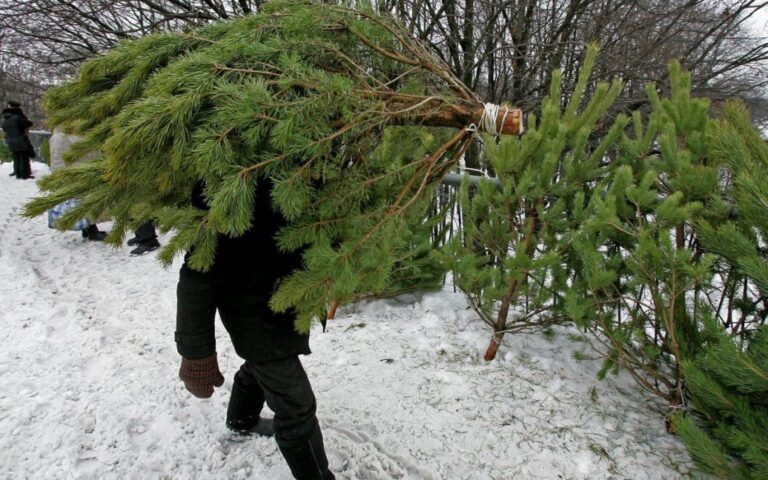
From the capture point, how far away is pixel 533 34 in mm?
6059

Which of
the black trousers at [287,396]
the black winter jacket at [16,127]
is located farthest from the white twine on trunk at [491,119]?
the black winter jacket at [16,127]

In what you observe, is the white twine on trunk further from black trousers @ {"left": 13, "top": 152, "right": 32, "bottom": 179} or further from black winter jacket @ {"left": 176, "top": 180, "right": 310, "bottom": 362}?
black trousers @ {"left": 13, "top": 152, "right": 32, "bottom": 179}

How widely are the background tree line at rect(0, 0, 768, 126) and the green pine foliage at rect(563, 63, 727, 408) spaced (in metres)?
3.32

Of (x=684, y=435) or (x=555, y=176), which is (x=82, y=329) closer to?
(x=555, y=176)

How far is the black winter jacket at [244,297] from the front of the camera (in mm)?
1686

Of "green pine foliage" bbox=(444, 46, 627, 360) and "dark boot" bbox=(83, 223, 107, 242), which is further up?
"green pine foliage" bbox=(444, 46, 627, 360)

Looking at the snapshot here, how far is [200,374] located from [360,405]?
1.18m

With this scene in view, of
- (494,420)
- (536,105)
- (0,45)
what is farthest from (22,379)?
(0,45)

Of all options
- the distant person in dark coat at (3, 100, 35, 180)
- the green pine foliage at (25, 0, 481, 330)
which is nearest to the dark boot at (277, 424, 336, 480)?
the green pine foliage at (25, 0, 481, 330)

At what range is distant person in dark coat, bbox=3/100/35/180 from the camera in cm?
967

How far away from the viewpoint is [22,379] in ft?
9.35

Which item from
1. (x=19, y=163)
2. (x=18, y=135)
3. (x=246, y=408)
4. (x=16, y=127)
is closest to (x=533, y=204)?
(x=246, y=408)

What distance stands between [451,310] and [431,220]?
2.51 ft

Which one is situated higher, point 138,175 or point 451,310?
point 138,175
